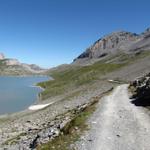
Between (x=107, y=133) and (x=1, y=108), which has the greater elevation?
(x=107, y=133)

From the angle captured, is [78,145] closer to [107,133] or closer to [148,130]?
[107,133]

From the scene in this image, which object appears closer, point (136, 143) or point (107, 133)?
point (136, 143)

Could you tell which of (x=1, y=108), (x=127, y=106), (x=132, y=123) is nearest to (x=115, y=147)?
(x=132, y=123)

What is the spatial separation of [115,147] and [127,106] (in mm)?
19944

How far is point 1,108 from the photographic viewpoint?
105 metres

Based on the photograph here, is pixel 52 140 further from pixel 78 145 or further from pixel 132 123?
pixel 132 123

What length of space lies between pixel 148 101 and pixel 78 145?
21043 mm

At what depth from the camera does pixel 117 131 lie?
27531 millimetres

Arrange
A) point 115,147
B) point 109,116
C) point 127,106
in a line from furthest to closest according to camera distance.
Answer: point 127,106 < point 109,116 < point 115,147

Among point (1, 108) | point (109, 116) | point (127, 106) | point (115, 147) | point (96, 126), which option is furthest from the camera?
point (1, 108)

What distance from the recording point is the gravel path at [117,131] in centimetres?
2352

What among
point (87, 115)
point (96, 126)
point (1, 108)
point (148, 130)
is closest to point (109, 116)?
point (87, 115)

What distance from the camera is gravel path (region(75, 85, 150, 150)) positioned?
77.2 feet

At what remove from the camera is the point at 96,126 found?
3003 centimetres
